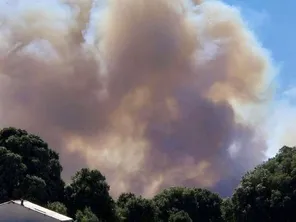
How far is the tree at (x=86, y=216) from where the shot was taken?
7006cm

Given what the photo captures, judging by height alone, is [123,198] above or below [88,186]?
above

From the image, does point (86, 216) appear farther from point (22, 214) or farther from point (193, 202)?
point (193, 202)

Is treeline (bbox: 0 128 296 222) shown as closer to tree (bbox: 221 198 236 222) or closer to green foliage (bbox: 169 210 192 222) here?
tree (bbox: 221 198 236 222)

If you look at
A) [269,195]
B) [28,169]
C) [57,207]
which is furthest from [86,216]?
[269,195]

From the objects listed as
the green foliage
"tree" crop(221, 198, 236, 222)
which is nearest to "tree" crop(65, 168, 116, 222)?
the green foliage

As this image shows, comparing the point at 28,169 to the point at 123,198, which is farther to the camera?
the point at 123,198

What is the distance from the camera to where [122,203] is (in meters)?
90.9

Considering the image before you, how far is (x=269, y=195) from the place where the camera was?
79.5m

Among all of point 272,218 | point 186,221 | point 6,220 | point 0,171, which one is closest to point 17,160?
point 0,171

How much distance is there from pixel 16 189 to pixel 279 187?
3148 cm

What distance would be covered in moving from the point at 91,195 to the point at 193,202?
77.6ft

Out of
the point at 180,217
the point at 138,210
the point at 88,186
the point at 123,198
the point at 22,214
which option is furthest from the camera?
the point at 123,198

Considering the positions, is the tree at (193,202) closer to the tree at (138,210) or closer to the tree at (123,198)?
the tree at (123,198)

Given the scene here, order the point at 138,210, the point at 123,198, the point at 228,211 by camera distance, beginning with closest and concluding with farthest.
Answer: the point at 228,211 < the point at 138,210 < the point at 123,198
